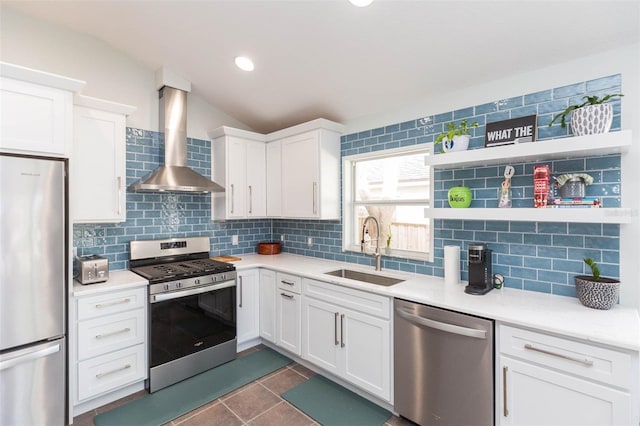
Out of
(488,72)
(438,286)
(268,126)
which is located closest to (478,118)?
(488,72)

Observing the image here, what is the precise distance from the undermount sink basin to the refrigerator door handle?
205 cm

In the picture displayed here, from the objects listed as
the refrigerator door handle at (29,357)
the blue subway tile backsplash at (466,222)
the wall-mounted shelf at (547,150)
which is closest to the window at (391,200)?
the blue subway tile backsplash at (466,222)

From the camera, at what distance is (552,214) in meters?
1.80

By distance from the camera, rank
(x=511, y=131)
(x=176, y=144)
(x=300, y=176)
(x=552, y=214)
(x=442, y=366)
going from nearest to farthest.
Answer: (x=552, y=214)
(x=442, y=366)
(x=511, y=131)
(x=176, y=144)
(x=300, y=176)

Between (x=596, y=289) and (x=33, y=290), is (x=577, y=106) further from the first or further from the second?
(x=33, y=290)

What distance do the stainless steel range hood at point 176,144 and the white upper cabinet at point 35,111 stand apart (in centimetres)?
90

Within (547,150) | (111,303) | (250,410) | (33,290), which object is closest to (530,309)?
(547,150)

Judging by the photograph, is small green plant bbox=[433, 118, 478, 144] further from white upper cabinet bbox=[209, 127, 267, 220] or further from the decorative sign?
white upper cabinet bbox=[209, 127, 267, 220]

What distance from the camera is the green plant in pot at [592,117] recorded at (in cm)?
169

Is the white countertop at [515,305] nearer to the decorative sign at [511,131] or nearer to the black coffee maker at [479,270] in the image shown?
the black coffee maker at [479,270]

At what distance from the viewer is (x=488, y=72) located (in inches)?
87.4

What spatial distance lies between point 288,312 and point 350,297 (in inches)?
32.2

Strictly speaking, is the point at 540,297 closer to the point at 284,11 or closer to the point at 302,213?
the point at 302,213

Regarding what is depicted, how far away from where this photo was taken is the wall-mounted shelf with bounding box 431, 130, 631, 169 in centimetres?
163
